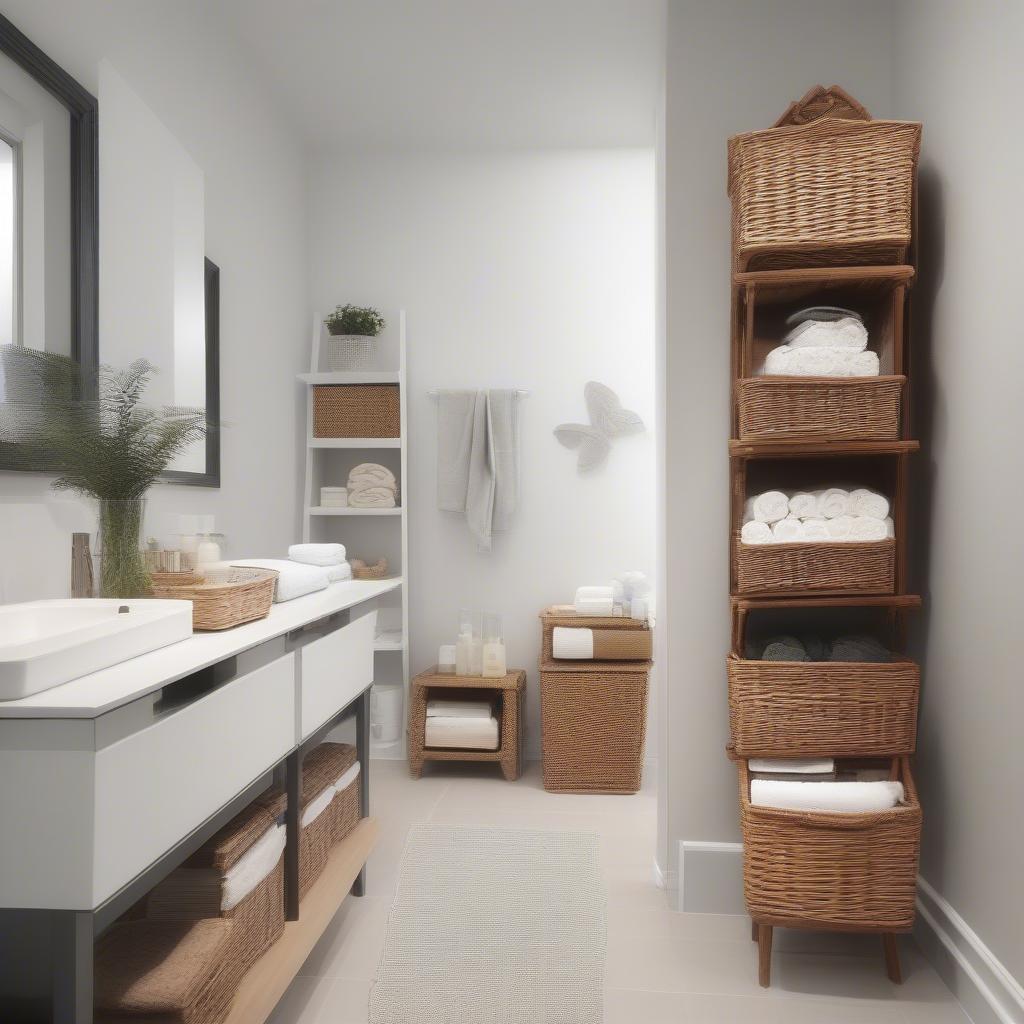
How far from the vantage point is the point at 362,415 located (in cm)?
371

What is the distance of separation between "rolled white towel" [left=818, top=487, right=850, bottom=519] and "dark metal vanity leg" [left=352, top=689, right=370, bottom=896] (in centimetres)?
128

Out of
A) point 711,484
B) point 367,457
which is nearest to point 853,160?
point 711,484

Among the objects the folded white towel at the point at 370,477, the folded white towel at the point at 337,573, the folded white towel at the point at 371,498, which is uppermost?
the folded white towel at the point at 370,477

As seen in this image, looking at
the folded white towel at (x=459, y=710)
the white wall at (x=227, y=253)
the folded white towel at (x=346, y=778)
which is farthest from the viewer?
the folded white towel at (x=459, y=710)

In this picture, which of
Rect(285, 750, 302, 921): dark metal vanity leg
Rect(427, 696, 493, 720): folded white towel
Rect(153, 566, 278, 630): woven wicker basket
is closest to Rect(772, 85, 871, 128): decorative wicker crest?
Rect(153, 566, 278, 630): woven wicker basket

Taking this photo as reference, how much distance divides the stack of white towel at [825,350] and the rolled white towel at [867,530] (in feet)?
1.12

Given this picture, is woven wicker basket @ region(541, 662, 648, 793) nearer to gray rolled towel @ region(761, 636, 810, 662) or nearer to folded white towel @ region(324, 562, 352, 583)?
folded white towel @ region(324, 562, 352, 583)

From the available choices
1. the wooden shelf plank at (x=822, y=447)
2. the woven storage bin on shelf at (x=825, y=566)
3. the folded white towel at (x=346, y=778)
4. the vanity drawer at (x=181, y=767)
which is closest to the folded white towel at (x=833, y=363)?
the wooden shelf plank at (x=822, y=447)

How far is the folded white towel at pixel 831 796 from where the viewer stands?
2.04m

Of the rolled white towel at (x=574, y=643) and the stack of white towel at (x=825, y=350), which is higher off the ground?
the stack of white towel at (x=825, y=350)

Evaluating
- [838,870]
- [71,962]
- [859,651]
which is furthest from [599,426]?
[71,962]

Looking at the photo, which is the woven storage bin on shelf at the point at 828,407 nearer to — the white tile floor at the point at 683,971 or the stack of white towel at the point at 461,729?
the white tile floor at the point at 683,971

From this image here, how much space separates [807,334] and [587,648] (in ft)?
5.37

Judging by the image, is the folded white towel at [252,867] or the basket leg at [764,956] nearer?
the folded white towel at [252,867]
